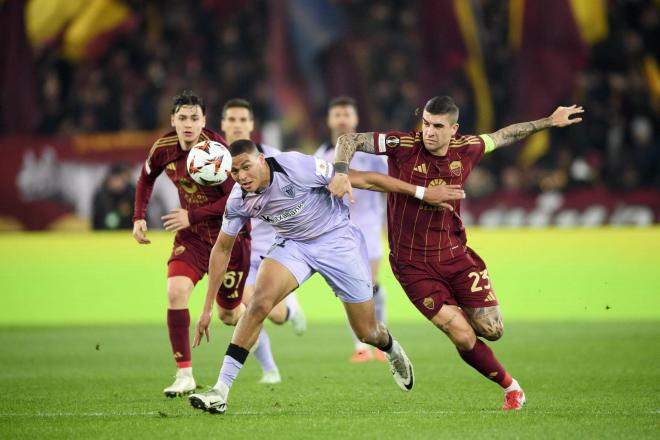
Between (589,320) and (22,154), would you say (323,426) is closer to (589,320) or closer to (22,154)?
(589,320)

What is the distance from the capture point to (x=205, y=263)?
9.51 meters

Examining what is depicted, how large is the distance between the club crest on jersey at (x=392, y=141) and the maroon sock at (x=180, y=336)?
2.24 meters

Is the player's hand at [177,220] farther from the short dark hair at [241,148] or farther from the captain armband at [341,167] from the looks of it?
the captain armband at [341,167]

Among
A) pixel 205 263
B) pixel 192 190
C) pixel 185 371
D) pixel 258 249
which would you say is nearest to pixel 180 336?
pixel 185 371

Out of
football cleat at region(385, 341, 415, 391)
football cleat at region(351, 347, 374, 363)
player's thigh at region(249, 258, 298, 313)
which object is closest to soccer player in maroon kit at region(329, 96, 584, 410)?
football cleat at region(385, 341, 415, 391)

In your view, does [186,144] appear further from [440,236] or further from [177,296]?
[440,236]

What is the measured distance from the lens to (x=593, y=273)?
15.3 meters

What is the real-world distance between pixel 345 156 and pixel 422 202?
0.73 meters

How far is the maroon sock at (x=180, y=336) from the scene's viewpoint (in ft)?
30.0

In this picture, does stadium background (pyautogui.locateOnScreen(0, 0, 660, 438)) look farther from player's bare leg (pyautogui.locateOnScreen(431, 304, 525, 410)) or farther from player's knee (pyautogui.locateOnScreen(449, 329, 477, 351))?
player's knee (pyautogui.locateOnScreen(449, 329, 477, 351))

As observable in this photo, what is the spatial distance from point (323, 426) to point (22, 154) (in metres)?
11.5

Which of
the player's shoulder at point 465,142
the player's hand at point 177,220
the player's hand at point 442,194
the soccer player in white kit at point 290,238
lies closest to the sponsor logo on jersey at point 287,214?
the soccer player in white kit at point 290,238

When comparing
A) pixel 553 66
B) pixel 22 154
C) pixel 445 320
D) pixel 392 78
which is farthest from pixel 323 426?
pixel 392 78

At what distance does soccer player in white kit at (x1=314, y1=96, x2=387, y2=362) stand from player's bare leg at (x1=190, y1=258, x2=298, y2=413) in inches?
163
